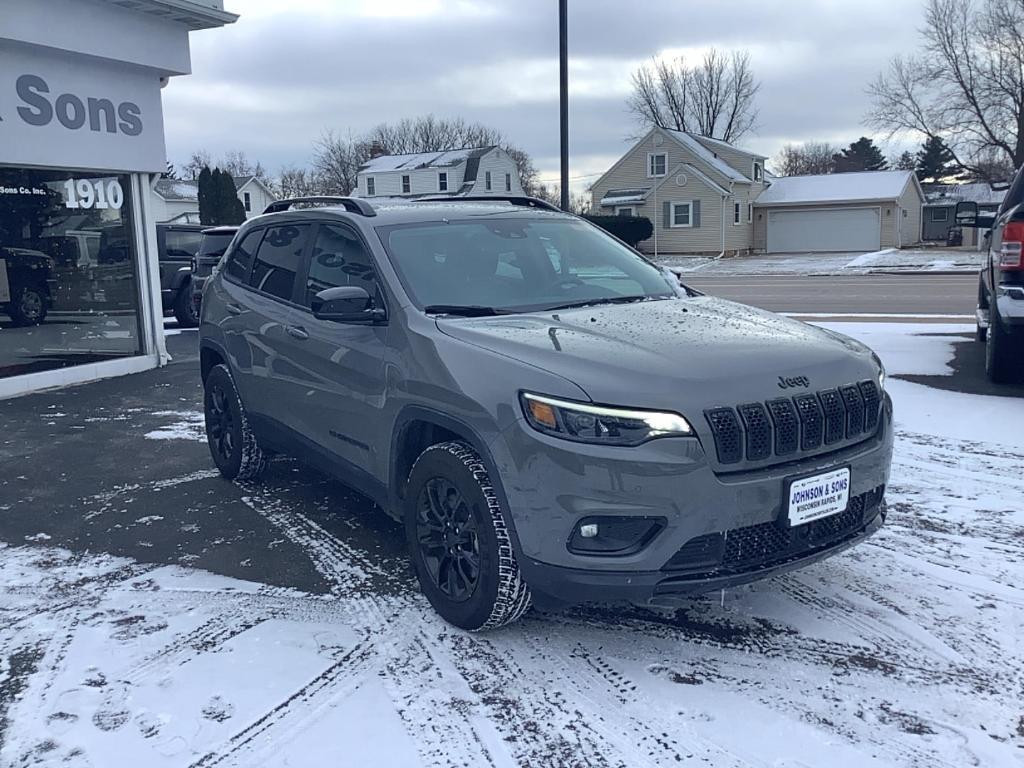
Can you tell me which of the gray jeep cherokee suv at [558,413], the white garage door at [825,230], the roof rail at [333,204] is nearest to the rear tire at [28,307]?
the roof rail at [333,204]

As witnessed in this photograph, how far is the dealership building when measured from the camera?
9445 mm

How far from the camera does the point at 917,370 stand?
31.2 feet

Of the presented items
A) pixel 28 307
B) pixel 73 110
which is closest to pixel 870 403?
pixel 73 110

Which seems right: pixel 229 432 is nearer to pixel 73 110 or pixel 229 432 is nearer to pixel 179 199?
pixel 73 110

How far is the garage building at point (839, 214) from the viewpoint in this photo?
44531 millimetres

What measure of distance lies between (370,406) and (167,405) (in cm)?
568

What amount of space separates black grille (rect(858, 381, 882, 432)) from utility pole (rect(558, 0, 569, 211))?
753cm

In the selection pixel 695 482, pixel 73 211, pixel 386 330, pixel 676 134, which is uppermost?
pixel 676 134

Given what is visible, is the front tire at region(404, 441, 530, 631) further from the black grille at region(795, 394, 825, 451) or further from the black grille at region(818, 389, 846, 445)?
the black grille at region(818, 389, 846, 445)

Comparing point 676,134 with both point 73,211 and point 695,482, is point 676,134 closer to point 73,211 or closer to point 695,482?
point 73,211

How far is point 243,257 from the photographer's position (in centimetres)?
590

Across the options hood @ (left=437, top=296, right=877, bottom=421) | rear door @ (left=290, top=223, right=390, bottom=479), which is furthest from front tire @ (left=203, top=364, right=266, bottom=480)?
hood @ (left=437, top=296, right=877, bottom=421)

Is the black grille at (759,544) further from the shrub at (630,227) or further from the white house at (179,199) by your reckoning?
the white house at (179,199)

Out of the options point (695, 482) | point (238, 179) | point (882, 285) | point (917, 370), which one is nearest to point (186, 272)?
point (917, 370)
